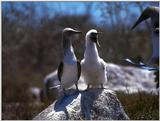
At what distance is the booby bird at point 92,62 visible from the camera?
488 cm

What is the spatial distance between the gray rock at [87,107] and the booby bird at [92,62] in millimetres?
173

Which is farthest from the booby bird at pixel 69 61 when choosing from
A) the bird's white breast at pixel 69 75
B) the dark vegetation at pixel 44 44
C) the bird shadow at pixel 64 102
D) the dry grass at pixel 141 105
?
the dry grass at pixel 141 105

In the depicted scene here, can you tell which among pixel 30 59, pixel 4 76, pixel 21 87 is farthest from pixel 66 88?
pixel 30 59

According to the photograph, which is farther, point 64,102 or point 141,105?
point 141,105

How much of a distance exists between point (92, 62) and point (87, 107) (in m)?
0.47

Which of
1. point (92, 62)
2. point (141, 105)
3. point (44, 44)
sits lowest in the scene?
point (141, 105)

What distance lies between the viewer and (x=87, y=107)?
200 inches

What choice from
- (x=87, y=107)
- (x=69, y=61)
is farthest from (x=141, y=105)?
(x=69, y=61)

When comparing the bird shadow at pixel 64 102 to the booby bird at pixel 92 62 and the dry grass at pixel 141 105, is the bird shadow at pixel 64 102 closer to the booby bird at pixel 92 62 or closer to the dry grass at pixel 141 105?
the booby bird at pixel 92 62

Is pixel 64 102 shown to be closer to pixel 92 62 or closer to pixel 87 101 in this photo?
pixel 87 101

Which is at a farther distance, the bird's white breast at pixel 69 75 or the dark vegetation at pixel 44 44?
the dark vegetation at pixel 44 44

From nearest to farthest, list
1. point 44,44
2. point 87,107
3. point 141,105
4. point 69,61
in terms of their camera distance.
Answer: point 69,61 → point 87,107 → point 141,105 → point 44,44

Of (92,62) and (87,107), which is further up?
(92,62)

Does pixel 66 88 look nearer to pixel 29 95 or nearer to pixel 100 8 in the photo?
pixel 100 8
